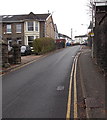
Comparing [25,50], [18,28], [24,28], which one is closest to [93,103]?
[25,50]

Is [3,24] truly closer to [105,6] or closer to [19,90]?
[105,6]

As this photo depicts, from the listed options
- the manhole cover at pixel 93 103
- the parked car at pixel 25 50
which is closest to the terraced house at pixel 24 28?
the parked car at pixel 25 50

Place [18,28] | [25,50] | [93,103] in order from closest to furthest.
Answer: [93,103] → [25,50] → [18,28]

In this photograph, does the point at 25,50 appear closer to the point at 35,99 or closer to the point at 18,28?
the point at 18,28

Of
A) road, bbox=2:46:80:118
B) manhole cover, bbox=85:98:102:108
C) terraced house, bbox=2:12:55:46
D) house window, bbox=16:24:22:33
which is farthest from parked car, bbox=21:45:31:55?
manhole cover, bbox=85:98:102:108

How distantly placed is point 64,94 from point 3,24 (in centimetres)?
4457

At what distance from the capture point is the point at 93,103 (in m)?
8.15

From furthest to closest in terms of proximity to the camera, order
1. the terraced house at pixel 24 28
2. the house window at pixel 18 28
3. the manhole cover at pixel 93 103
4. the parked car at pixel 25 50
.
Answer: the house window at pixel 18 28
the terraced house at pixel 24 28
the parked car at pixel 25 50
the manhole cover at pixel 93 103

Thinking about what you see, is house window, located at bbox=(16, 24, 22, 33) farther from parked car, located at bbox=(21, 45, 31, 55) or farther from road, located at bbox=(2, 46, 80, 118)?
road, located at bbox=(2, 46, 80, 118)

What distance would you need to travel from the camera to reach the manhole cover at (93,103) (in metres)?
7.81

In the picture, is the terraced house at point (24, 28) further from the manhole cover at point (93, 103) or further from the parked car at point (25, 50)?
the manhole cover at point (93, 103)

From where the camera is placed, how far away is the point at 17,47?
23.0m

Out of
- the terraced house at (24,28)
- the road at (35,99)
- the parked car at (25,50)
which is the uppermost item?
the terraced house at (24,28)

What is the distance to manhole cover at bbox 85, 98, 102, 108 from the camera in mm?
7807
